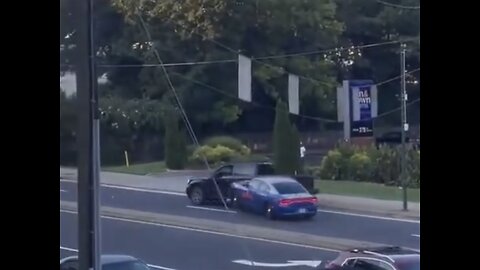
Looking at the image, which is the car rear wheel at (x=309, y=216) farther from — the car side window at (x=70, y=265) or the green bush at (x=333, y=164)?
the car side window at (x=70, y=265)

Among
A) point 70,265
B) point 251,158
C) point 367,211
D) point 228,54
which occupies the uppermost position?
point 228,54

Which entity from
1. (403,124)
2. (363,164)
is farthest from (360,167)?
(403,124)

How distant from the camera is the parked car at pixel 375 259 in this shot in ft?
4.98

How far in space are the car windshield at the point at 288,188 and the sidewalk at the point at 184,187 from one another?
0.04m

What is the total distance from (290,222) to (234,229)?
11 centimetres

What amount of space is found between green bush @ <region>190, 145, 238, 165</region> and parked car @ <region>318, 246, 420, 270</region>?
0.27 meters

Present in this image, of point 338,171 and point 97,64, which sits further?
point 97,64

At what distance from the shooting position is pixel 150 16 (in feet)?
5.41

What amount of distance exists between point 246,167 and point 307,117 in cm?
14

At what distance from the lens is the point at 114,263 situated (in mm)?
1640

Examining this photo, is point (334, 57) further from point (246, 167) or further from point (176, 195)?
point (176, 195)

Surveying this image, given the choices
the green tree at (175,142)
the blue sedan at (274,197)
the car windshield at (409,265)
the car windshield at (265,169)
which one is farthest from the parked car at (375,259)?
the green tree at (175,142)

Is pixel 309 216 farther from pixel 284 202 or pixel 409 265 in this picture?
pixel 409 265
